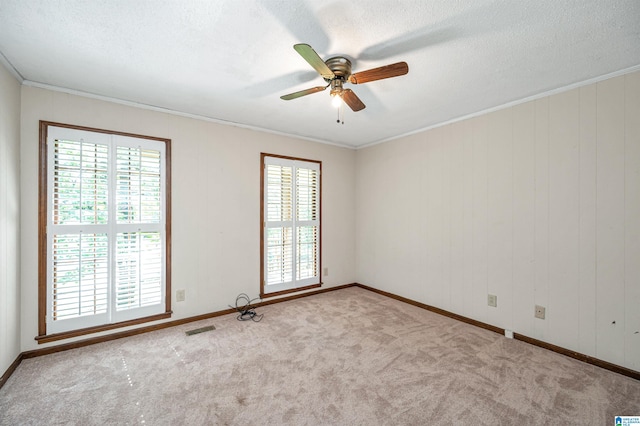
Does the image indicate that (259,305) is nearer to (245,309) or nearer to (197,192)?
(245,309)

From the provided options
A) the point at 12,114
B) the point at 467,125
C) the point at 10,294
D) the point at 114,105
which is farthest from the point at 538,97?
the point at 10,294

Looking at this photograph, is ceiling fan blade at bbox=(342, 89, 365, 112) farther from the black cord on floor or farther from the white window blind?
the black cord on floor

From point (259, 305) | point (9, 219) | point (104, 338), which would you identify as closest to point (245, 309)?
point (259, 305)

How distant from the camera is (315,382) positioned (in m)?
2.08

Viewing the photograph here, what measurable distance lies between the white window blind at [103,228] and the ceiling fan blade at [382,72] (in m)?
2.31

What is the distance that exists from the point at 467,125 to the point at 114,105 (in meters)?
3.81

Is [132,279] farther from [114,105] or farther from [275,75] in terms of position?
[275,75]

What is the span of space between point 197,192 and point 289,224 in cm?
130

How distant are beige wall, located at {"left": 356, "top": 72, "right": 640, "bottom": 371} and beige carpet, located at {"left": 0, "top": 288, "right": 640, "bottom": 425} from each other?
372 millimetres

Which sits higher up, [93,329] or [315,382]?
[93,329]

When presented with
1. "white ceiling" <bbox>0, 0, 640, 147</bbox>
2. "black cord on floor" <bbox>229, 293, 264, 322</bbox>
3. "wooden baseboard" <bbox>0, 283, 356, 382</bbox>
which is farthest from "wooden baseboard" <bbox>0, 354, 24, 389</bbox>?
"white ceiling" <bbox>0, 0, 640, 147</bbox>

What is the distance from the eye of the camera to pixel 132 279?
286 centimetres

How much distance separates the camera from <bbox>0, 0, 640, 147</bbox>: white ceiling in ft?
5.06

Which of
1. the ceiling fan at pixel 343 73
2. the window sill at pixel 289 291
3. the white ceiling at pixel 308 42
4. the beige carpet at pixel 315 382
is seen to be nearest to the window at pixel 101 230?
the beige carpet at pixel 315 382
